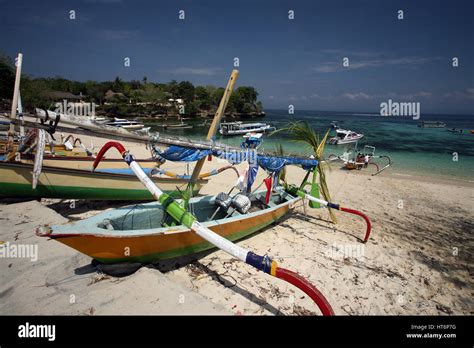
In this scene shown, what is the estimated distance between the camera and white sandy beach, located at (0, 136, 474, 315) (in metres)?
3.42

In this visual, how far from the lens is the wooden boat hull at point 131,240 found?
3.35 m

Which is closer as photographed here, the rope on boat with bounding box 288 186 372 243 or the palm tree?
the rope on boat with bounding box 288 186 372 243

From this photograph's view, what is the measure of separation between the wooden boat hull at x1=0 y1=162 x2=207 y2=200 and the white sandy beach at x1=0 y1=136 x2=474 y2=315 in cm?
51

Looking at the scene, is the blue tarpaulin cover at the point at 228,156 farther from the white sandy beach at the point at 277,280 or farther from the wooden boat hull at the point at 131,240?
the white sandy beach at the point at 277,280

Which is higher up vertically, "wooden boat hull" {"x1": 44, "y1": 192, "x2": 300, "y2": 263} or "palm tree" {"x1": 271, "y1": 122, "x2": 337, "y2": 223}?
"palm tree" {"x1": 271, "y1": 122, "x2": 337, "y2": 223}

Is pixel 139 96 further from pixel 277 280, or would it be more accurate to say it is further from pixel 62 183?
pixel 277 280

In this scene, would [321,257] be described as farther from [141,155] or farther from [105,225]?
[141,155]

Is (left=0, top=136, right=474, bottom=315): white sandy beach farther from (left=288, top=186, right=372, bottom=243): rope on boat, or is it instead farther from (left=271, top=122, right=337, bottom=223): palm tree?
(left=271, top=122, right=337, bottom=223): palm tree

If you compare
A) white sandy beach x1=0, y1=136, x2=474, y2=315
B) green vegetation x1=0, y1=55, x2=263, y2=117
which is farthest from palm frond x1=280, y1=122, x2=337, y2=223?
green vegetation x1=0, y1=55, x2=263, y2=117

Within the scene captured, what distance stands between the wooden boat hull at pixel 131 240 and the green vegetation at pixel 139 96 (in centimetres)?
4679

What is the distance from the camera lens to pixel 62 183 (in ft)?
21.9

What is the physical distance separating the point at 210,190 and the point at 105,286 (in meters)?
7.01

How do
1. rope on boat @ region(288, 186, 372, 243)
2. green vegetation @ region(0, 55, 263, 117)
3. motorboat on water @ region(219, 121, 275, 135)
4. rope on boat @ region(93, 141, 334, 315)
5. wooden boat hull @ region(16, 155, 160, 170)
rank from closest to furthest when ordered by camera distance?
1. rope on boat @ region(93, 141, 334, 315)
2. rope on boat @ region(288, 186, 372, 243)
3. wooden boat hull @ region(16, 155, 160, 170)
4. motorboat on water @ region(219, 121, 275, 135)
5. green vegetation @ region(0, 55, 263, 117)

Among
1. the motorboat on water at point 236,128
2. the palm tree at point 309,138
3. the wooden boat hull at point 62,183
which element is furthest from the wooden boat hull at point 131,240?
the motorboat on water at point 236,128
